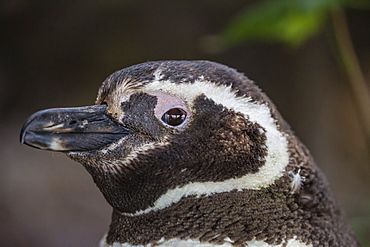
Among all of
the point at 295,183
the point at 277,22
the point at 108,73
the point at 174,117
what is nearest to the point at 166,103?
the point at 174,117

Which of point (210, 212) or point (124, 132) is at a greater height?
point (124, 132)

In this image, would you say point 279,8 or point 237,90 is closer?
point 237,90

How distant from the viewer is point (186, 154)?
46.3 inches

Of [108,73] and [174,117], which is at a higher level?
[108,73]

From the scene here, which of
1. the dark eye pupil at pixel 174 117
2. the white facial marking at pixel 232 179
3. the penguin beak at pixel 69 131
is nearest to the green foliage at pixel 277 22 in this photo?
the white facial marking at pixel 232 179

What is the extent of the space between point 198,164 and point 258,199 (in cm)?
19

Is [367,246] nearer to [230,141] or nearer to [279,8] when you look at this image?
[279,8]

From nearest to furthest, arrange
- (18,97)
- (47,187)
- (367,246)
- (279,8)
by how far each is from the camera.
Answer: (279,8), (367,246), (47,187), (18,97)

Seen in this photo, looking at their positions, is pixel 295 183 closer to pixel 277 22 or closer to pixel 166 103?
pixel 166 103

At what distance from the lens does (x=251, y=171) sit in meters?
1.21

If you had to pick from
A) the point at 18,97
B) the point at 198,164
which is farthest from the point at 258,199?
the point at 18,97

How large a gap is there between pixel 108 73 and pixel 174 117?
330 cm

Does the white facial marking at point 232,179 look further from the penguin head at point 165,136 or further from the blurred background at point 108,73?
the blurred background at point 108,73

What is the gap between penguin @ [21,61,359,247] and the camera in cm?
117
